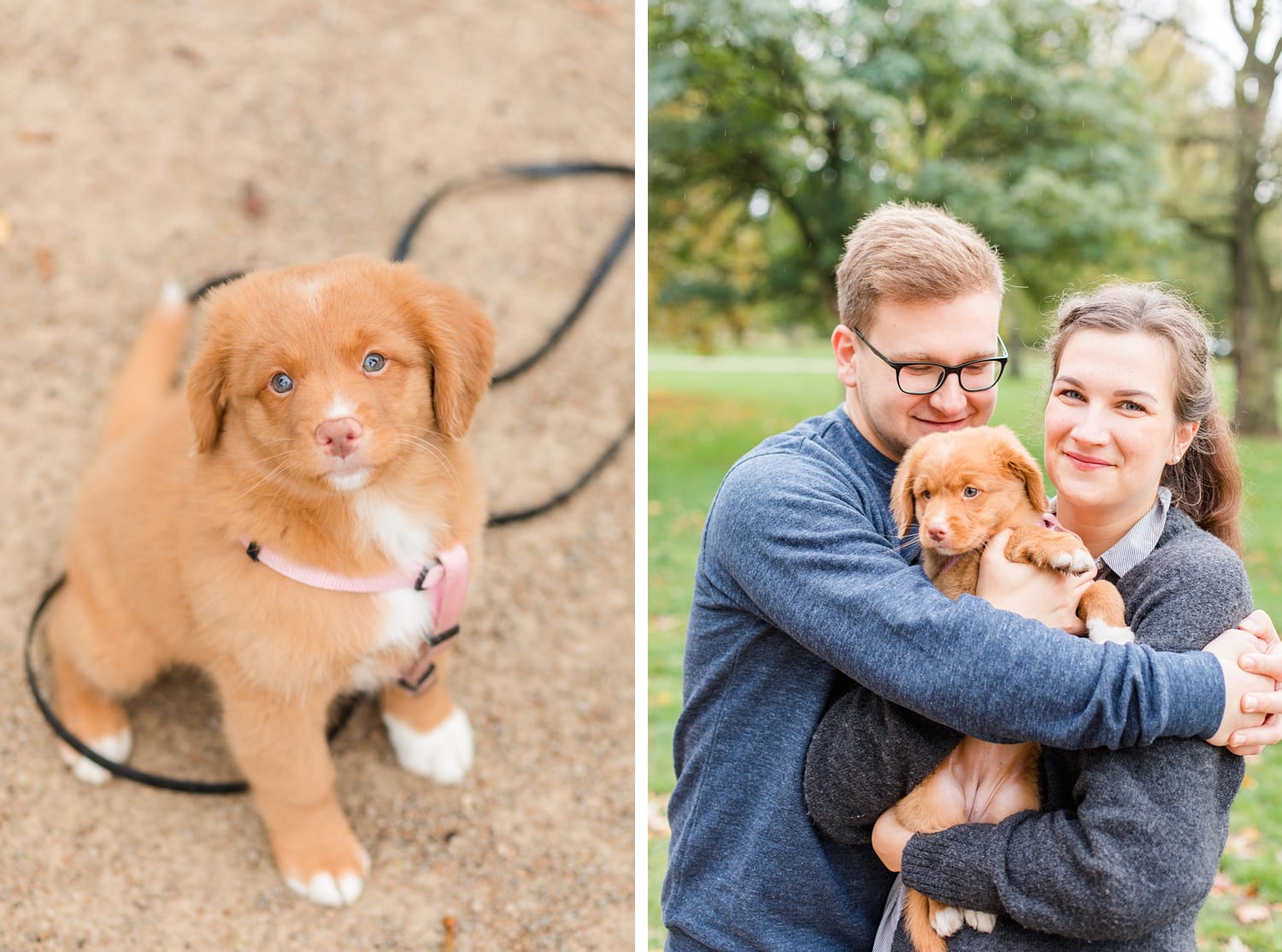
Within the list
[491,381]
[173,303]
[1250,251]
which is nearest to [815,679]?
[491,381]

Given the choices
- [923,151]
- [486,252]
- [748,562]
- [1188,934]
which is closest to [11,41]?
[486,252]

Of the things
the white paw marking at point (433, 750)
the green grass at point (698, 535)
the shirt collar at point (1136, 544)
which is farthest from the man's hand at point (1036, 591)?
the white paw marking at point (433, 750)

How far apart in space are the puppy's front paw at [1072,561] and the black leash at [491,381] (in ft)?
8.18

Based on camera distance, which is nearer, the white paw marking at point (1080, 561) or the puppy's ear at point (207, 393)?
the white paw marking at point (1080, 561)

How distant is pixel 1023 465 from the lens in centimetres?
202

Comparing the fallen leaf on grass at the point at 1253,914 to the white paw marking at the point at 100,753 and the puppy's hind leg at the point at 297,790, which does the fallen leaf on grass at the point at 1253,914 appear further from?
the white paw marking at the point at 100,753

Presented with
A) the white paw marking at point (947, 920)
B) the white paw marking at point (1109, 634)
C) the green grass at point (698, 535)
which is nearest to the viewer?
the white paw marking at point (1109, 634)

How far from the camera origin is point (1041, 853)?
1.82m

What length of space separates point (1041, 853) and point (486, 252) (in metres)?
3.84

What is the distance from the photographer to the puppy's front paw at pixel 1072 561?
1908mm

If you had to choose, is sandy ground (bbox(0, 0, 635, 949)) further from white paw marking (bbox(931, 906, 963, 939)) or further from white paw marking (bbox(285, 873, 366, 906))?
white paw marking (bbox(931, 906, 963, 939))

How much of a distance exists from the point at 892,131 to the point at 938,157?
3.94 ft

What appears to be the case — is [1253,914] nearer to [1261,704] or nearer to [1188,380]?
[1261,704]

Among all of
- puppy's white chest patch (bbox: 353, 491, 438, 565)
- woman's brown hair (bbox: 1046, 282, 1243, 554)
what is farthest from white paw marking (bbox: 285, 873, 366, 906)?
woman's brown hair (bbox: 1046, 282, 1243, 554)
